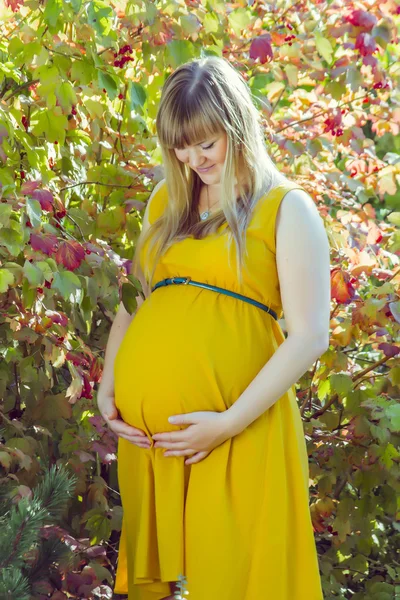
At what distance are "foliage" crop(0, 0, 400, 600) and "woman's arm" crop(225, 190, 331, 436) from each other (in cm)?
42

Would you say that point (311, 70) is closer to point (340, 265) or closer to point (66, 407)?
point (340, 265)

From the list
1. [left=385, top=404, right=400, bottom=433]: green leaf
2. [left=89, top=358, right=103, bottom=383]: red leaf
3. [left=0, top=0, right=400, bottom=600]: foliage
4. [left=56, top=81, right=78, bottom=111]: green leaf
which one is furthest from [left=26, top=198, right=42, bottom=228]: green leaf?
[left=385, top=404, right=400, bottom=433]: green leaf

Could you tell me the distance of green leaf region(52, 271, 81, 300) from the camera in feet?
6.61

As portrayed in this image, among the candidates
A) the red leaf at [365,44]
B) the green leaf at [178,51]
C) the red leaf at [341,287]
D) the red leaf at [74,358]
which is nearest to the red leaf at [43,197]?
the red leaf at [74,358]

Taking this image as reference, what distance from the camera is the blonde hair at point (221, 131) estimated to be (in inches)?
78.8

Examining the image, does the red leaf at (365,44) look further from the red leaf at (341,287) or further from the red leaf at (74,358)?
the red leaf at (74,358)

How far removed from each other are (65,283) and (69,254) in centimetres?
9

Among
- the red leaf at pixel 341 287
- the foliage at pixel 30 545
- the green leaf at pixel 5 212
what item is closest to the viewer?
the foliage at pixel 30 545

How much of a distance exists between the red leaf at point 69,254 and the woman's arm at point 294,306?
471 millimetres

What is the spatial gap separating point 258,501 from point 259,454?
0.35 feet

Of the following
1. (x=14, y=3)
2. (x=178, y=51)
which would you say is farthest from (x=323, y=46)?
(x=14, y=3)

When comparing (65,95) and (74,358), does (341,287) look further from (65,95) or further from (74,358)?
(65,95)

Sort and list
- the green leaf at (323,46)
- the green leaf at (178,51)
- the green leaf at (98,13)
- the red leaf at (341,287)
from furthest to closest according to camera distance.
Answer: the green leaf at (323,46) < the red leaf at (341,287) < the green leaf at (178,51) < the green leaf at (98,13)

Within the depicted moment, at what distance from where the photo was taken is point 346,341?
2.80 m
